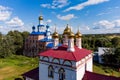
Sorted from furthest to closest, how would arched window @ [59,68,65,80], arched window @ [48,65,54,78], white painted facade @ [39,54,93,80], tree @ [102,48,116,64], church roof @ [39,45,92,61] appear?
tree @ [102,48,116,64] → arched window @ [48,65,54,78] → arched window @ [59,68,65,80] → church roof @ [39,45,92,61] → white painted facade @ [39,54,93,80]

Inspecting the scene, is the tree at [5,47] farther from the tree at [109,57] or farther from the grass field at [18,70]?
the tree at [109,57]

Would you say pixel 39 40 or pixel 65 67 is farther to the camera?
pixel 39 40

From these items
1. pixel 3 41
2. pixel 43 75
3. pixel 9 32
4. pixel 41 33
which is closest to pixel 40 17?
pixel 41 33

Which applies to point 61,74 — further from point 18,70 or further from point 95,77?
point 18,70

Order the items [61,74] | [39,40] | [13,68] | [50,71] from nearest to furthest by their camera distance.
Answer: [61,74] → [50,71] → [13,68] → [39,40]

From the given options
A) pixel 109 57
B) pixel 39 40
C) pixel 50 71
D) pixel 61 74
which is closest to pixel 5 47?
pixel 39 40

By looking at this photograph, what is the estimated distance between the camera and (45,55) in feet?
53.6

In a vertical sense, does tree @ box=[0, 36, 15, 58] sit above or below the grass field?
above

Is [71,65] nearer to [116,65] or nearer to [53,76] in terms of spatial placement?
[53,76]

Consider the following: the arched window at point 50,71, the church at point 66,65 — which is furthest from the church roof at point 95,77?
the arched window at point 50,71

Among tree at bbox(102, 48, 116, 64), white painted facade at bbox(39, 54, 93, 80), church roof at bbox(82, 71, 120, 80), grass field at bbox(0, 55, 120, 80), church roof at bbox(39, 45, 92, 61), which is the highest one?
church roof at bbox(39, 45, 92, 61)

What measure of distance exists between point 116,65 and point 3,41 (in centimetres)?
4097

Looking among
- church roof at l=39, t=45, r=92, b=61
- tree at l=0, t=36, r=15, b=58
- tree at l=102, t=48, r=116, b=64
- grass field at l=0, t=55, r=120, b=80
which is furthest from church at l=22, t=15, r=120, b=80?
tree at l=0, t=36, r=15, b=58

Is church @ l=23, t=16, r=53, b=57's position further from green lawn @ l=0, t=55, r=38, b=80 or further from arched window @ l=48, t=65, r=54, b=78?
arched window @ l=48, t=65, r=54, b=78
